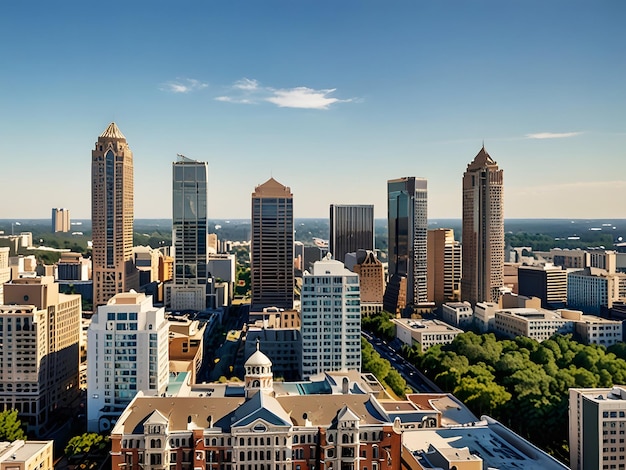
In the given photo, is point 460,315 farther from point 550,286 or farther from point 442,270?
point 550,286

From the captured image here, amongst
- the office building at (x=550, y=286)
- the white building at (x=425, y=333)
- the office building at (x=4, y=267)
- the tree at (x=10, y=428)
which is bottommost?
the tree at (x=10, y=428)

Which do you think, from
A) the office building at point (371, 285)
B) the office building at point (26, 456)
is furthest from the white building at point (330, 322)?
the office building at point (371, 285)

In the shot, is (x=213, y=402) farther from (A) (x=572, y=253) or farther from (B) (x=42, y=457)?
(A) (x=572, y=253)

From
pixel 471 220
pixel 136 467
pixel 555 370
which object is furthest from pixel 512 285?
pixel 136 467

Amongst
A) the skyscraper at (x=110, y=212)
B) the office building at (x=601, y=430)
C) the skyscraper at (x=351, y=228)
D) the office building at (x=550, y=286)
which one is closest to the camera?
the office building at (x=601, y=430)

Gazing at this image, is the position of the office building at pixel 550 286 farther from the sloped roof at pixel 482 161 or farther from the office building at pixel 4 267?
the office building at pixel 4 267

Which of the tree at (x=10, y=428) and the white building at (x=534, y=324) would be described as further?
the white building at (x=534, y=324)
